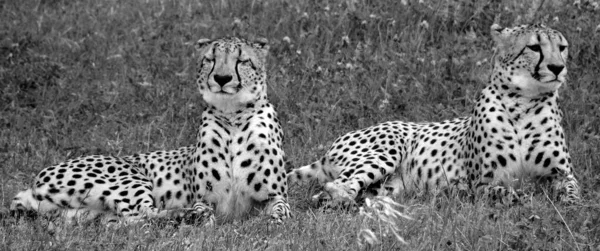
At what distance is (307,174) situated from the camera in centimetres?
871

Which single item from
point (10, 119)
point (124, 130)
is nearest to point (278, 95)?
point (124, 130)

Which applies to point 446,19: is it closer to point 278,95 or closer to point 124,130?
point 278,95

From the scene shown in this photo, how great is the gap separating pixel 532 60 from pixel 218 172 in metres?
2.34

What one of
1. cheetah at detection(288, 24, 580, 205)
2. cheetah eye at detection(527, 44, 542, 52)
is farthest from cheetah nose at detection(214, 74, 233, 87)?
cheetah eye at detection(527, 44, 542, 52)

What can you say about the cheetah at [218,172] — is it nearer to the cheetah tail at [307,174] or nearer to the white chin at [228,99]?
the white chin at [228,99]

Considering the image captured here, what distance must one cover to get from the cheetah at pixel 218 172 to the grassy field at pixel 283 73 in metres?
0.35

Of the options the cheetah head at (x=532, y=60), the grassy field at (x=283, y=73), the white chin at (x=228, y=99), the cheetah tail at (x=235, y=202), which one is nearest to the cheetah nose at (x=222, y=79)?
the white chin at (x=228, y=99)

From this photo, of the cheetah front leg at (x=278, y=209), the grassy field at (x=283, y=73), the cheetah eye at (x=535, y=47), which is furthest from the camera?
the grassy field at (x=283, y=73)

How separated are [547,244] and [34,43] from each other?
22.7 feet

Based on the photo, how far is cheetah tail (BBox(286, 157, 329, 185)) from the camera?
28.5 feet

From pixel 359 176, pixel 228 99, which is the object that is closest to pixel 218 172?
pixel 228 99

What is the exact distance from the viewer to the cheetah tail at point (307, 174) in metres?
8.68

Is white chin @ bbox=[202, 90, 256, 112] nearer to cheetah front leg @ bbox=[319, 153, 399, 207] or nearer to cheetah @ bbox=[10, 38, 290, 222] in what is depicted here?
cheetah @ bbox=[10, 38, 290, 222]

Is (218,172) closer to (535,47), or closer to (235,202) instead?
(235,202)
